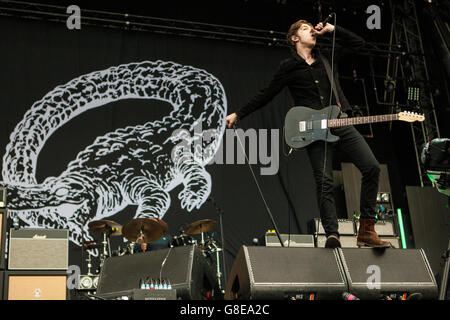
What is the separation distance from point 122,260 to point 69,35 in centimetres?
507

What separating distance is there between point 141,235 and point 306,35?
3.34 meters

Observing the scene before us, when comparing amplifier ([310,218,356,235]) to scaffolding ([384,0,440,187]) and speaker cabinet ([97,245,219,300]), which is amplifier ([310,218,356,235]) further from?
speaker cabinet ([97,245,219,300])

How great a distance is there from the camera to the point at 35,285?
201 inches

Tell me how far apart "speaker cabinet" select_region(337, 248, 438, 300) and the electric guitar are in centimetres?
85

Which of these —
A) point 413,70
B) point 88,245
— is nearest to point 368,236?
point 88,245

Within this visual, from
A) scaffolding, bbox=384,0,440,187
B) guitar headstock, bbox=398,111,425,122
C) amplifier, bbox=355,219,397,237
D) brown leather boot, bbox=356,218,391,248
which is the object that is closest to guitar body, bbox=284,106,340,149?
guitar headstock, bbox=398,111,425,122

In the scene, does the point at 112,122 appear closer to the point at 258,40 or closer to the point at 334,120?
the point at 258,40

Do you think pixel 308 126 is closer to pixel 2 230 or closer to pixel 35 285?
pixel 2 230

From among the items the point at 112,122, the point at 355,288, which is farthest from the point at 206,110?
the point at 355,288

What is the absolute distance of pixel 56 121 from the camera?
7797 mm

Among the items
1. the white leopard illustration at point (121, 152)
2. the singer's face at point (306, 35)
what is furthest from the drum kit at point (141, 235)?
the singer's face at point (306, 35)

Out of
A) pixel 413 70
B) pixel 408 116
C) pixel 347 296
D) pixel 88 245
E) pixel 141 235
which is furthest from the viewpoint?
pixel 413 70

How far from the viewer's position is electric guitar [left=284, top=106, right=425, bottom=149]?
12.8ft

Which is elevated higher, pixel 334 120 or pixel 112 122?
pixel 112 122
